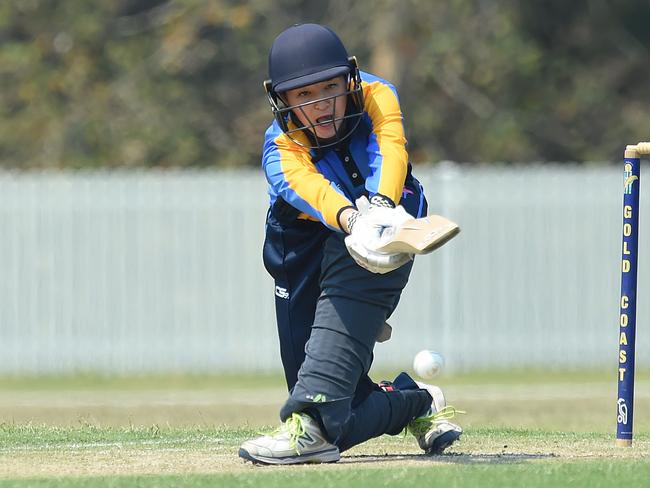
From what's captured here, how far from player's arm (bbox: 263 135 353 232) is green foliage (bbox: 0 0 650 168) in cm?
1570

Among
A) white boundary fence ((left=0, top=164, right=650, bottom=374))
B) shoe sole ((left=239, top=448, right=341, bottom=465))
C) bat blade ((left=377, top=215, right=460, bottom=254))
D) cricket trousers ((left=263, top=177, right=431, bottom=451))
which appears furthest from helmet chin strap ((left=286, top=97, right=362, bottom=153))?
white boundary fence ((left=0, top=164, right=650, bottom=374))

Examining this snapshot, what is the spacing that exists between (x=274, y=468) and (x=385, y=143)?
140 cm

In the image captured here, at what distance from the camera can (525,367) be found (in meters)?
16.0

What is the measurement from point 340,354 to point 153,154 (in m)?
16.9

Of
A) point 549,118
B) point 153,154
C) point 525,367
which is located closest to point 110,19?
point 153,154

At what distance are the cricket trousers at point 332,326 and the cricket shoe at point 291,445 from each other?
0.05m

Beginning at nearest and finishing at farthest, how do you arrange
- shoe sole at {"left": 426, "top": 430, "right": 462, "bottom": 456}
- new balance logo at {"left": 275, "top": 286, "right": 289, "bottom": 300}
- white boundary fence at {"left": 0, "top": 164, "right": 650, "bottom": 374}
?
new balance logo at {"left": 275, "top": 286, "right": 289, "bottom": 300} < shoe sole at {"left": 426, "top": 430, "right": 462, "bottom": 456} < white boundary fence at {"left": 0, "top": 164, "right": 650, "bottom": 374}

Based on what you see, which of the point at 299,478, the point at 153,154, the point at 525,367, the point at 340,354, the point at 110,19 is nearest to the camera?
the point at 299,478

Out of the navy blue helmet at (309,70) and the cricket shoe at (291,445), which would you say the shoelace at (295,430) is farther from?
the navy blue helmet at (309,70)

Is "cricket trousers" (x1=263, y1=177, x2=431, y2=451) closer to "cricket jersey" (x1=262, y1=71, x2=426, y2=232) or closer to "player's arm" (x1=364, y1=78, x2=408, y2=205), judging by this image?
"cricket jersey" (x1=262, y1=71, x2=426, y2=232)

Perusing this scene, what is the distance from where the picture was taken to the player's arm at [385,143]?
20.8 feet

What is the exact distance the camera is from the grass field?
19.0 ft

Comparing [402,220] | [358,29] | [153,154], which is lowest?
[402,220]

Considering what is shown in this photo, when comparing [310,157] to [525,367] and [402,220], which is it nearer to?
[402,220]
